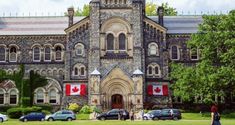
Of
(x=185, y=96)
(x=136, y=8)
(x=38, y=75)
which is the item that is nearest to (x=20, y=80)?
(x=38, y=75)

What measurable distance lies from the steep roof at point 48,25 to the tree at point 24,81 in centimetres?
614

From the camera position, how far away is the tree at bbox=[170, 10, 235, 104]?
58906 mm

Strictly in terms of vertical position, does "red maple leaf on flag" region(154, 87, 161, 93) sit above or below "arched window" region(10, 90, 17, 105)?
above

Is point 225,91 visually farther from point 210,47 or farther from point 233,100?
point 233,100

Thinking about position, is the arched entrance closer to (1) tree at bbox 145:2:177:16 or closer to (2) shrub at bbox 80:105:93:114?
(2) shrub at bbox 80:105:93:114

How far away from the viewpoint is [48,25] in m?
77.3

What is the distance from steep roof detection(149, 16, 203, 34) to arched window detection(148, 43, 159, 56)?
422 cm

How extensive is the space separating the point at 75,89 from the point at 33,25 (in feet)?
45.2

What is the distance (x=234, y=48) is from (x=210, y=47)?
3.43 metres

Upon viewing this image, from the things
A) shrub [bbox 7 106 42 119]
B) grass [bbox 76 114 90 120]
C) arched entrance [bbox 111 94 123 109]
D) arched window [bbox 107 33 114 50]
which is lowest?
grass [bbox 76 114 90 120]

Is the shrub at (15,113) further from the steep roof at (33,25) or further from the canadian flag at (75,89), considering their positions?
the steep roof at (33,25)

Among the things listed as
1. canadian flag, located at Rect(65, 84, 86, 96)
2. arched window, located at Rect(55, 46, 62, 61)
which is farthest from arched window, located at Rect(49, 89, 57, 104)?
arched window, located at Rect(55, 46, 62, 61)

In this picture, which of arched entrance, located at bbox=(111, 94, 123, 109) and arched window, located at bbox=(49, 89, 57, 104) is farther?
arched window, located at bbox=(49, 89, 57, 104)

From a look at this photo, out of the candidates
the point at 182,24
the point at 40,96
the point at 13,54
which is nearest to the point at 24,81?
the point at 40,96
